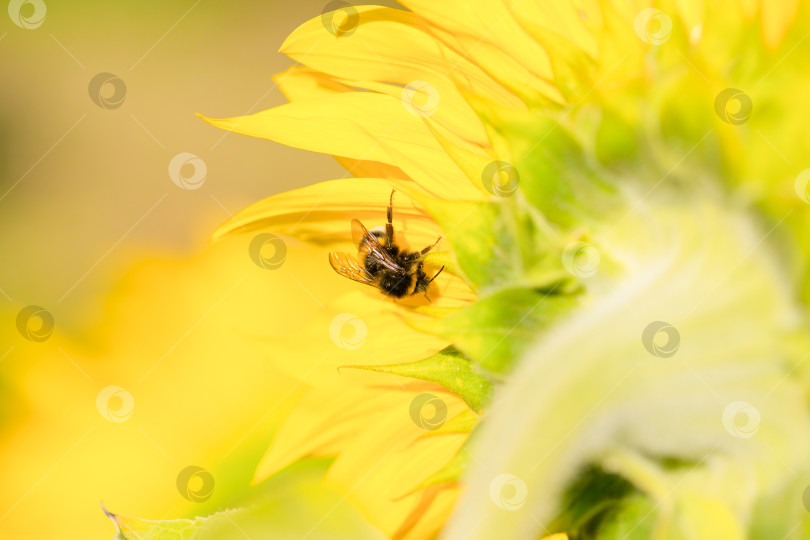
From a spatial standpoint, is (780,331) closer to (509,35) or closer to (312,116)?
(509,35)

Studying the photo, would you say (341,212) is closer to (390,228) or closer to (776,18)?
(390,228)

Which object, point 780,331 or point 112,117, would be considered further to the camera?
point 112,117

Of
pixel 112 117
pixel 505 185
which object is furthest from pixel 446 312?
pixel 112 117

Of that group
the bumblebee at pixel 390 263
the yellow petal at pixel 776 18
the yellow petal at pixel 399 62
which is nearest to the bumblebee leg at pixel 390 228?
the bumblebee at pixel 390 263

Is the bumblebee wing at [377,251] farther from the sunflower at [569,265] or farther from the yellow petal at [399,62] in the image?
the yellow petal at [399,62]

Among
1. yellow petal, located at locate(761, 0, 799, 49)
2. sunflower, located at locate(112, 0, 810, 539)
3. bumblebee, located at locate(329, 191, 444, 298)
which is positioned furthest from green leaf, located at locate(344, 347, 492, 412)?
Answer: yellow petal, located at locate(761, 0, 799, 49)

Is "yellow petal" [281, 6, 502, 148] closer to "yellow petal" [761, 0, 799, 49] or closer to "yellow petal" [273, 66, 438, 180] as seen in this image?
"yellow petal" [273, 66, 438, 180]
